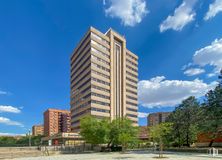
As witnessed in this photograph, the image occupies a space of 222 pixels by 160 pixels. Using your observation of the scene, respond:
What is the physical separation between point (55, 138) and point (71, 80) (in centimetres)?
4458

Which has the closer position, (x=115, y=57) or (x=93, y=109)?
(x=93, y=109)

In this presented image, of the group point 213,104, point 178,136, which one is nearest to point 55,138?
point 178,136

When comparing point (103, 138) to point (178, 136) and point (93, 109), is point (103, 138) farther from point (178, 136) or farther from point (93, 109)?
point (93, 109)

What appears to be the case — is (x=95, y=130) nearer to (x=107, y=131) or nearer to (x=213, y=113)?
(x=107, y=131)

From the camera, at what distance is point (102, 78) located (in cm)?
10912

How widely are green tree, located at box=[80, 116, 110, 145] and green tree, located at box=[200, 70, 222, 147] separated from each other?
70.4 feet

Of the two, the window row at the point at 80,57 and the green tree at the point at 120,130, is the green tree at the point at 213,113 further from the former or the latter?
the window row at the point at 80,57

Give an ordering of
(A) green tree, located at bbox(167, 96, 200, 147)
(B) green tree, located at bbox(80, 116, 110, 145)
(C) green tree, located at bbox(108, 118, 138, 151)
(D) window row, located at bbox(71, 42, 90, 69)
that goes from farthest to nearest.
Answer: (D) window row, located at bbox(71, 42, 90, 69) → (C) green tree, located at bbox(108, 118, 138, 151) → (B) green tree, located at bbox(80, 116, 110, 145) → (A) green tree, located at bbox(167, 96, 200, 147)

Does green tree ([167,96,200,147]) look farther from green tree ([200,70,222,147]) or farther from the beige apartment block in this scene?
the beige apartment block

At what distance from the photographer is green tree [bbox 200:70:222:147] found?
46312 mm

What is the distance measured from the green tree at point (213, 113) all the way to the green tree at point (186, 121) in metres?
5.90

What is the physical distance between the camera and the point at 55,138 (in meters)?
95.6

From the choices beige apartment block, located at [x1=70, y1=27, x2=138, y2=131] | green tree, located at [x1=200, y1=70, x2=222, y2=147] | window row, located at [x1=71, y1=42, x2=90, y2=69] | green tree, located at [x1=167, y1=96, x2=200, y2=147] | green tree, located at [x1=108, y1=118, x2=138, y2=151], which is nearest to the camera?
green tree, located at [x1=200, y1=70, x2=222, y2=147]

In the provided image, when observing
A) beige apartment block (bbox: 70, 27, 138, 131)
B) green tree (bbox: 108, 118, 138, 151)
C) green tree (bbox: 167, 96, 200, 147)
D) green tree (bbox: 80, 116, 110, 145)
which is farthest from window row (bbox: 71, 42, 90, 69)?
green tree (bbox: 167, 96, 200, 147)
